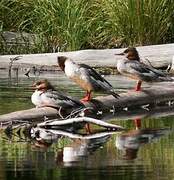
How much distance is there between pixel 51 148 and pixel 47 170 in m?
1.25

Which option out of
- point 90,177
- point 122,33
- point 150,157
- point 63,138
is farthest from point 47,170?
point 122,33

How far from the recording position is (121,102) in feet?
39.7

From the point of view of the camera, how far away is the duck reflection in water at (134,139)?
9.01m

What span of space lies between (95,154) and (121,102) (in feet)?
10.9

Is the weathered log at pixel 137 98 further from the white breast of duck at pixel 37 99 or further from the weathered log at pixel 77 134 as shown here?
the weathered log at pixel 77 134

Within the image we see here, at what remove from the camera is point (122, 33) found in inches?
A: 731

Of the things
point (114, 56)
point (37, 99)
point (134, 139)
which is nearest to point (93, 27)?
point (114, 56)

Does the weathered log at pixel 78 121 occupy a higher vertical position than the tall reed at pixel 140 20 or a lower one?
lower

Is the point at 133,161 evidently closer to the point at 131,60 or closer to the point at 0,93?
the point at 131,60

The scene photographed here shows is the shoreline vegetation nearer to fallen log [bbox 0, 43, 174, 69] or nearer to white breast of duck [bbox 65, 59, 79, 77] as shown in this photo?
fallen log [bbox 0, 43, 174, 69]

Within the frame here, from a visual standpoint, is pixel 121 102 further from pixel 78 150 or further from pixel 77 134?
pixel 78 150

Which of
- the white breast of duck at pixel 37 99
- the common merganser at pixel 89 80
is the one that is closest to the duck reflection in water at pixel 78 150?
the white breast of duck at pixel 37 99

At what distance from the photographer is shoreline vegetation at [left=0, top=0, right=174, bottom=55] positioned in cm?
1841

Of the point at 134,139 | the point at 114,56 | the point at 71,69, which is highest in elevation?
the point at 114,56
